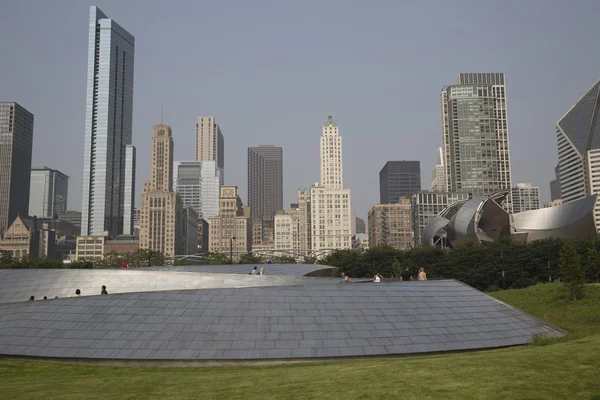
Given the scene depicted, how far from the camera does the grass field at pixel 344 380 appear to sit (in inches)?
507

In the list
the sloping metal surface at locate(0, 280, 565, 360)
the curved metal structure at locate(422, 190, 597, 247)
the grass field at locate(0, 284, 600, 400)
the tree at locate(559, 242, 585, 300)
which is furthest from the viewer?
the curved metal structure at locate(422, 190, 597, 247)

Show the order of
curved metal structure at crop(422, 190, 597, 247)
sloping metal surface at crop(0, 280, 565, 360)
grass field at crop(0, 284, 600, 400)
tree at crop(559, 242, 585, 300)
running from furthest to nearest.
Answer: curved metal structure at crop(422, 190, 597, 247) → tree at crop(559, 242, 585, 300) → sloping metal surface at crop(0, 280, 565, 360) → grass field at crop(0, 284, 600, 400)

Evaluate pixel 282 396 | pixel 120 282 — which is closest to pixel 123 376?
pixel 282 396

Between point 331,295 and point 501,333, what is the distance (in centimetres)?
764

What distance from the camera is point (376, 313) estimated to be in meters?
23.6

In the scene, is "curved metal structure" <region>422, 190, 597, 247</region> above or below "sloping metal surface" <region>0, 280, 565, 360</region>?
above

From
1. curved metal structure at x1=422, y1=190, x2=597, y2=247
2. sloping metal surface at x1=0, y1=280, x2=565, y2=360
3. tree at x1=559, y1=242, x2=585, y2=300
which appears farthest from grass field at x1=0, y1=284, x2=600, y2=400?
curved metal structure at x1=422, y1=190, x2=597, y2=247

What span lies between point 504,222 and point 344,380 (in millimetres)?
85514

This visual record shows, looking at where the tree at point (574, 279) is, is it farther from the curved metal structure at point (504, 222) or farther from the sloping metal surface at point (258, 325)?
the curved metal structure at point (504, 222)

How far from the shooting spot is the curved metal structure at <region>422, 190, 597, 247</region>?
283 ft

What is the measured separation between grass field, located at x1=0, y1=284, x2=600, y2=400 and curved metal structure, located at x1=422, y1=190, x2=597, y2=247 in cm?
7392

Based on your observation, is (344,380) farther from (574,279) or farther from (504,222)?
(504,222)

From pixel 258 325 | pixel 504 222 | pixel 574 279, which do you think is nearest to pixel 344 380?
pixel 258 325

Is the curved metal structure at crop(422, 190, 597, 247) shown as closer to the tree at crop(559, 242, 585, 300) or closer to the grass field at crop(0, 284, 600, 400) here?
the tree at crop(559, 242, 585, 300)
